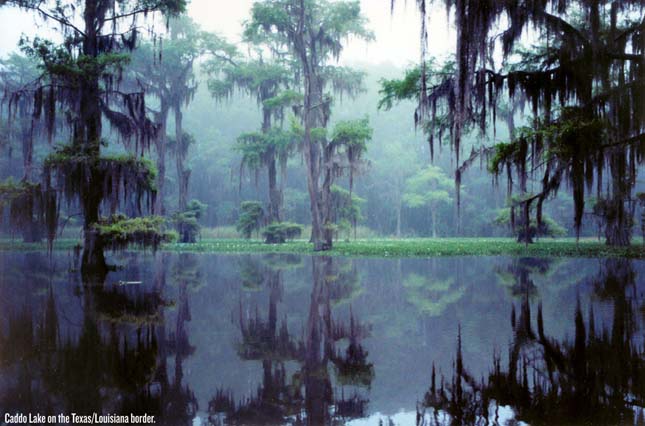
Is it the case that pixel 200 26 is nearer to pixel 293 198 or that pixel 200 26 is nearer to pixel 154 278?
pixel 293 198

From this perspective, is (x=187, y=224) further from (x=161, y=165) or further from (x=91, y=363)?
(x=91, y=363)

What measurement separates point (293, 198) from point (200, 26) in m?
15.8

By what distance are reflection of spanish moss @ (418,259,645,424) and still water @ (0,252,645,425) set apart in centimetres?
2

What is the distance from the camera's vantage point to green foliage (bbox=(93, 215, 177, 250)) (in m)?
11.2

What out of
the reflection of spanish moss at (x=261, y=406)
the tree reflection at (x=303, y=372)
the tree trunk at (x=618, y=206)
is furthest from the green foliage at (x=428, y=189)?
the reflection of spanish moss at (x=261, y=406)

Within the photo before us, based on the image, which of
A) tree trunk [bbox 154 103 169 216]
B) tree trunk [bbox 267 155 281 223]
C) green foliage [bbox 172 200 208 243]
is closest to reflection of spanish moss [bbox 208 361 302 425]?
green foliage [bbox 172 200 208 243]

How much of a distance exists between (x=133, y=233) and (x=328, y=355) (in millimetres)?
7774

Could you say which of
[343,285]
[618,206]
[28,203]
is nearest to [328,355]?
[343,285]

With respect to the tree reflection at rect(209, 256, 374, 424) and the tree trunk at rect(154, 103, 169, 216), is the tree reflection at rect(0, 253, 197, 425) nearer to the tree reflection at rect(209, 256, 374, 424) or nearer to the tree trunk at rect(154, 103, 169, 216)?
the tree reflection at rect(209, 256, 374, 424)

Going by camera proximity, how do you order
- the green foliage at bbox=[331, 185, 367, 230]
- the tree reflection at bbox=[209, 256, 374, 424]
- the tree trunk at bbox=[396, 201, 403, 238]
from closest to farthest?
the tree reflection at bbox=[209, 256, 374, 424] < the green foliage at bbox=[331, 185, 367, 230] < the tree trunk at bbox=[396, 201, 403, 238]

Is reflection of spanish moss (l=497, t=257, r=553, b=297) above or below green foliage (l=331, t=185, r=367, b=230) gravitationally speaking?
below

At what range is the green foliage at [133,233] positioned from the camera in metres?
11.2

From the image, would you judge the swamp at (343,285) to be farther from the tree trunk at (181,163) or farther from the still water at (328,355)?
the tree trunk at (181,163)

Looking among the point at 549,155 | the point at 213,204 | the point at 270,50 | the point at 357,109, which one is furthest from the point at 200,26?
the point at 549,155
